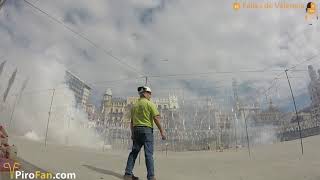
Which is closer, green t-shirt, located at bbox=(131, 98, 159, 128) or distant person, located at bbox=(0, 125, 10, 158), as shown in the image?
distant person, located at bbox=(0, 125, 10, 158)

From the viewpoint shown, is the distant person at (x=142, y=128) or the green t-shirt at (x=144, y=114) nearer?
the distant person at (x=142, y=128)

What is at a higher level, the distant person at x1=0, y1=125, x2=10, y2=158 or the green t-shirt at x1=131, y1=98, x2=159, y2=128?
the green t-shirt at x1=131, y1=98, x2=159, y2=128

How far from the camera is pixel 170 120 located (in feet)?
184

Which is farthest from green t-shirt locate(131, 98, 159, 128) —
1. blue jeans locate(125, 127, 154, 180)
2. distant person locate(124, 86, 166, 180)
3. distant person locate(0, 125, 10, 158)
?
distant person locate(0, 125, 10, 158)

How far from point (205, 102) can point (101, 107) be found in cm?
5373

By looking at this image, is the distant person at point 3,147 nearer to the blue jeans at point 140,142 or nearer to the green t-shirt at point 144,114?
the blue jeans at point 140,142

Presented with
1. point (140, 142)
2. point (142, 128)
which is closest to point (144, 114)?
point (142, 128)

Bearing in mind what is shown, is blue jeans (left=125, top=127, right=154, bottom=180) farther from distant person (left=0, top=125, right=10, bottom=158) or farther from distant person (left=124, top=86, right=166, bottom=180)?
distant person (left=0, top=125, right=10, bottom=158)

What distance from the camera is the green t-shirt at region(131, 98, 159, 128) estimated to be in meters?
4.61

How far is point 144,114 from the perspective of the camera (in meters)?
4.63

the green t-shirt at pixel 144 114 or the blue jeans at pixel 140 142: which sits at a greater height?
the green t-shirt at pixel 144 114

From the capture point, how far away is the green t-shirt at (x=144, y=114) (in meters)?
4.61

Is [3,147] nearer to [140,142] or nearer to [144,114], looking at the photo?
[140,142]

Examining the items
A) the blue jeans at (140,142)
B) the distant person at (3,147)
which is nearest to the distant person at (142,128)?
the blue jeans at (140,142)
